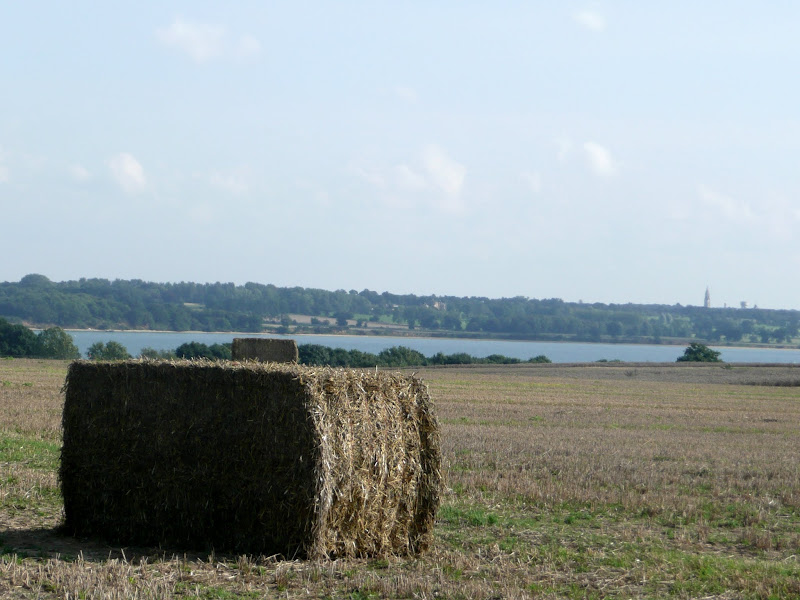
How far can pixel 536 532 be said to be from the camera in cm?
955

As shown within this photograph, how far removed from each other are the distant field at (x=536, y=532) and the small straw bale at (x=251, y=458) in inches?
13.4

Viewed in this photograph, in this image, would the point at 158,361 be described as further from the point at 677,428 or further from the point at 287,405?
the point at 677,428

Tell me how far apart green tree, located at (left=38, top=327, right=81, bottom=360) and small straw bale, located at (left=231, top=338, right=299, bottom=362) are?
56933 mm

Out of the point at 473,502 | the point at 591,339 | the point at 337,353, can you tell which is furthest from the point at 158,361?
the point at 591,339

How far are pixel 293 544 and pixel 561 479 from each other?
633 cm

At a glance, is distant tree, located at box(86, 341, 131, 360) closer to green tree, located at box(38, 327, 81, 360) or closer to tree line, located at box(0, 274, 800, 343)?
green tree, located at box(38, 327, 81, 360)

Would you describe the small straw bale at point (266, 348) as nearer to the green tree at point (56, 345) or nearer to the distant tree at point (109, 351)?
the distant tree at point (109, 351)

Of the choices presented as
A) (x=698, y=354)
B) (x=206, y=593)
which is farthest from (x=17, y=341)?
(x=206, y=593)

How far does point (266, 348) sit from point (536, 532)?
49.1 feet

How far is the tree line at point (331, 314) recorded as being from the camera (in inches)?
4719

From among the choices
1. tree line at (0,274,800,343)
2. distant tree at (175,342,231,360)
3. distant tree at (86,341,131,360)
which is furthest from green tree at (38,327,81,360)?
tree line at (0,274,800,343)

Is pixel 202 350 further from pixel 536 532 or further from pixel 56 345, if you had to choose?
pixel 536 532

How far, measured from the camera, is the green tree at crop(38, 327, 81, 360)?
7600cm

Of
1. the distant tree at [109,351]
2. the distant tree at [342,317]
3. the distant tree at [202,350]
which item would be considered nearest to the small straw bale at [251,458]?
the distant tree at [202,350]
